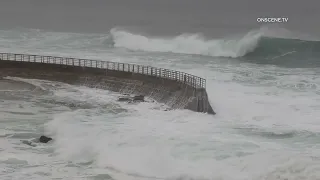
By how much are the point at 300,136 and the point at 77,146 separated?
897 cm

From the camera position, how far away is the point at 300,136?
71.4ft

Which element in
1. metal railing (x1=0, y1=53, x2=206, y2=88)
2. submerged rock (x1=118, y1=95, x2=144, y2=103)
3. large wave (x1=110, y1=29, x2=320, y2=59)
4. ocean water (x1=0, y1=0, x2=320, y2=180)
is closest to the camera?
ocean water (x1=0, y1=0, x2=320, y2=180)

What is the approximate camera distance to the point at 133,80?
34.9 meters

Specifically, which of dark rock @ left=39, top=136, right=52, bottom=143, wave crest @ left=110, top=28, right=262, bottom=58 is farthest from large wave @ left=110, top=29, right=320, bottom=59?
dark rock @ left=39, top=136, right=52, bottom=143

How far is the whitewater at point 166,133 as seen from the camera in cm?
1678

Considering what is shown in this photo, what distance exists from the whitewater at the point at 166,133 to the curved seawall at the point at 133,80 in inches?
41.4

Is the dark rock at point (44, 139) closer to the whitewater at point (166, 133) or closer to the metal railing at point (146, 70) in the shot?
the whitewater at point (166, 133)

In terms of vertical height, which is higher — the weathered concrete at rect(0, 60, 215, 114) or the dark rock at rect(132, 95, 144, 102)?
the weathered concrete at rect(0, 60, 215, 114)

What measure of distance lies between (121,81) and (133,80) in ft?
3.55

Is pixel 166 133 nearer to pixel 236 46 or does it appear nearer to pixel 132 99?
pixel 132 99

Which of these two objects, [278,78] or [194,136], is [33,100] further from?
[278,78]

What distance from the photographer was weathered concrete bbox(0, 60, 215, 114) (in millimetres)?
27688

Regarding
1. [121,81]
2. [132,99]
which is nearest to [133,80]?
[121,81]

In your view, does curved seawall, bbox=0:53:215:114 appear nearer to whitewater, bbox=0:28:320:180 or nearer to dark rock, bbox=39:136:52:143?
whitewater, bbox=0:28:320:180
